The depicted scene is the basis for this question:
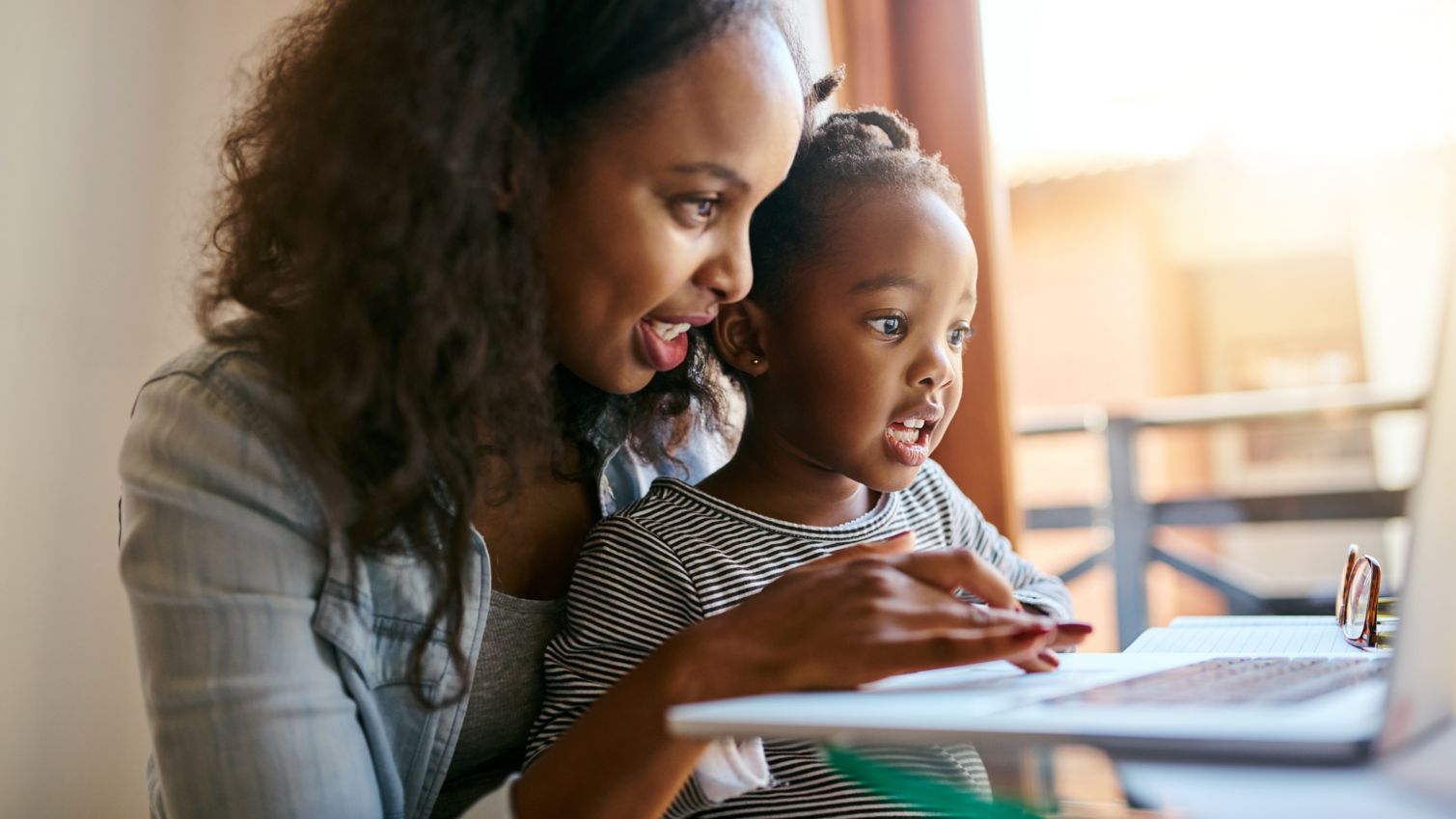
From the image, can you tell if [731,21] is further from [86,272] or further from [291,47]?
[86,272]

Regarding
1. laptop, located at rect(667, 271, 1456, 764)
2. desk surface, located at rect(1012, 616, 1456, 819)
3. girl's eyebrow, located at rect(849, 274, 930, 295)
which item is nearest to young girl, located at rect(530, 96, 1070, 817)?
girl's eyebrow, located at rect(849, 274, 930, 295)

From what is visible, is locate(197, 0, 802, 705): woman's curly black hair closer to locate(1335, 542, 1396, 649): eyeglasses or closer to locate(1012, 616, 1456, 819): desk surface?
locate(1012, 616, 1456, 819): desk surface

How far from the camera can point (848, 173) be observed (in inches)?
43.2

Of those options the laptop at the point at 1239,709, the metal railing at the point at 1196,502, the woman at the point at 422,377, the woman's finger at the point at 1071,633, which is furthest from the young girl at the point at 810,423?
the metal railing at the point at 1196,502

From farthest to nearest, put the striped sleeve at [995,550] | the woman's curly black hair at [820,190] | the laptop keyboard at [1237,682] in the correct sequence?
the striped sleeve at [995,550] → the woman's curly black hair at [820,190] → the laptop keyboard at [1237,682]

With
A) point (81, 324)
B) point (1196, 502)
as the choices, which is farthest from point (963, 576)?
point (1196, 502)

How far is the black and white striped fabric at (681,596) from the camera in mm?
926

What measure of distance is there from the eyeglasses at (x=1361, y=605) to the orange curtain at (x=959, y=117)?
1.02 m

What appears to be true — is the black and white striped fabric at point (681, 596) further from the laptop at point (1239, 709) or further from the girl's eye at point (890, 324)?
the laptop at point (1239, 709)

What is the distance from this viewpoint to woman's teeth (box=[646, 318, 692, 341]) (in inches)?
36.8

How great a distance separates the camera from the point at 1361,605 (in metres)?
0.90

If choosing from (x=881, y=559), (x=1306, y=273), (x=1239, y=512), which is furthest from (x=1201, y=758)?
(x=1306, y=273)

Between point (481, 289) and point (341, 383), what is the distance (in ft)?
0.38

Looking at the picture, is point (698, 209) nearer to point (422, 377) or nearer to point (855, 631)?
point (422, 377)
